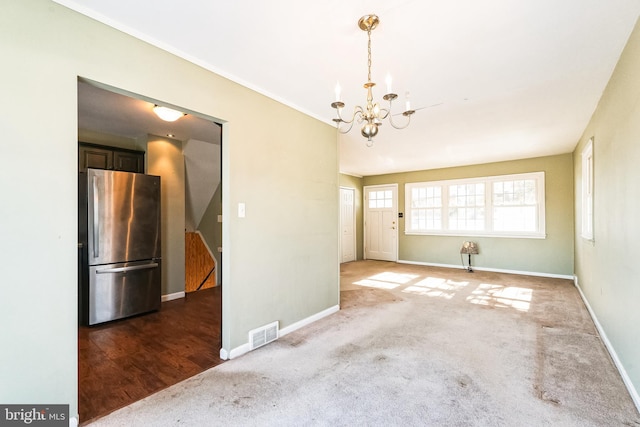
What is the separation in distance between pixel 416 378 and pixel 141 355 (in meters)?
2.34

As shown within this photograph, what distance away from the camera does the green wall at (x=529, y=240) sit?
5664 mm

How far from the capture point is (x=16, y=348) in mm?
1517

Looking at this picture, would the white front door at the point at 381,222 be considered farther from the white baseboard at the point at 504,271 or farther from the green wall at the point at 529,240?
the green wall at the point at 529,240

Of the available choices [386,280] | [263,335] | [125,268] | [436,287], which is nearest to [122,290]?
[125,268]

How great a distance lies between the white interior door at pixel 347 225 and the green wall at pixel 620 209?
5.16 m

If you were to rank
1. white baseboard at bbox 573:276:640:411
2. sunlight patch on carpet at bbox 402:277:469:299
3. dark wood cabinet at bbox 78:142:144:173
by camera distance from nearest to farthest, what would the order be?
1. white baseboard at bbox 573:276:640:411
2. dark wood cabinet at bbox 78:142:144:173
3. sunlight patch on carpet at bbox 402:277:469:299

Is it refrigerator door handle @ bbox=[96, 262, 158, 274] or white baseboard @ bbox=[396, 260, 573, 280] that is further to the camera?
white baseboard @ bbox=[396, 260, 573, 280]

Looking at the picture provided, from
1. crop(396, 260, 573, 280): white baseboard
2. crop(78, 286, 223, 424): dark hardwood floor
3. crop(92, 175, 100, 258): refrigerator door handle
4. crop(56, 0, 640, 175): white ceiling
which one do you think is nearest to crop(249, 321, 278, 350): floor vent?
crop(78, 286, 223, 424): dark hardwood floor

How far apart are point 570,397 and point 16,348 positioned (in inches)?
130

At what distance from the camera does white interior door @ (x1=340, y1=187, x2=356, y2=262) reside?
7.81 m

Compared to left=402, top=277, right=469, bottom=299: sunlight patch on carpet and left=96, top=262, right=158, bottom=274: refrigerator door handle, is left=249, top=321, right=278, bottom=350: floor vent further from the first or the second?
left=402, top=277, right=469, bottom=299: sunlight patch on carpet

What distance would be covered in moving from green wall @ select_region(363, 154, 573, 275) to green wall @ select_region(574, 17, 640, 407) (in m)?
2.91

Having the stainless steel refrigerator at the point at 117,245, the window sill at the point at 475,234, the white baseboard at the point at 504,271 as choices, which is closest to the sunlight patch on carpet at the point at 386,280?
the white baseboard at the point at 504,271

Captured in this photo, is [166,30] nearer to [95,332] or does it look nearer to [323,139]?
[323,139]
